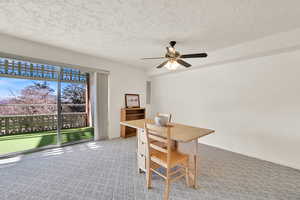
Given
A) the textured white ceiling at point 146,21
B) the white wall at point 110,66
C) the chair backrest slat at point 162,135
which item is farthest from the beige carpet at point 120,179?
the textured white ceiling at point 146,21

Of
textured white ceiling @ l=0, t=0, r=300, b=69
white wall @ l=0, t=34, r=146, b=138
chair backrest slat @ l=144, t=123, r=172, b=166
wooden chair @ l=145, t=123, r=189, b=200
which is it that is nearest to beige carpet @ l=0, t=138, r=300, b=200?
wooden chair @ l=145, t=123, r=189, b=200

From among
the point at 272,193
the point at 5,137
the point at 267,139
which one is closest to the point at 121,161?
the point at 272,193

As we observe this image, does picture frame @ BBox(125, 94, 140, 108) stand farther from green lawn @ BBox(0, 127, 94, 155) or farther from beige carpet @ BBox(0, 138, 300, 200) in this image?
beige carpet @ BBox(0, 138, 300, 200)

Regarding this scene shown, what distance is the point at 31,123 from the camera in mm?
4012

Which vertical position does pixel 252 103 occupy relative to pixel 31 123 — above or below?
above

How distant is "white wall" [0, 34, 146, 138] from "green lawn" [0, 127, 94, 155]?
131 cm

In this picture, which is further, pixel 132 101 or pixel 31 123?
pixel 132 101

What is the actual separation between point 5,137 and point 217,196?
536 cm

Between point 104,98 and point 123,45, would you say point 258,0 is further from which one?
point 104,98

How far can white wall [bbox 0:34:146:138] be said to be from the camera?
8.27ft

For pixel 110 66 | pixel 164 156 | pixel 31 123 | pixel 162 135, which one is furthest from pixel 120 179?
pixel 31 123

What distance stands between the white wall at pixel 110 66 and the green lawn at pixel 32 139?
1308mm

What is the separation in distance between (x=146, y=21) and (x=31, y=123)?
4626 millimetres

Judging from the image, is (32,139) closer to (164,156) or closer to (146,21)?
(164,156)
